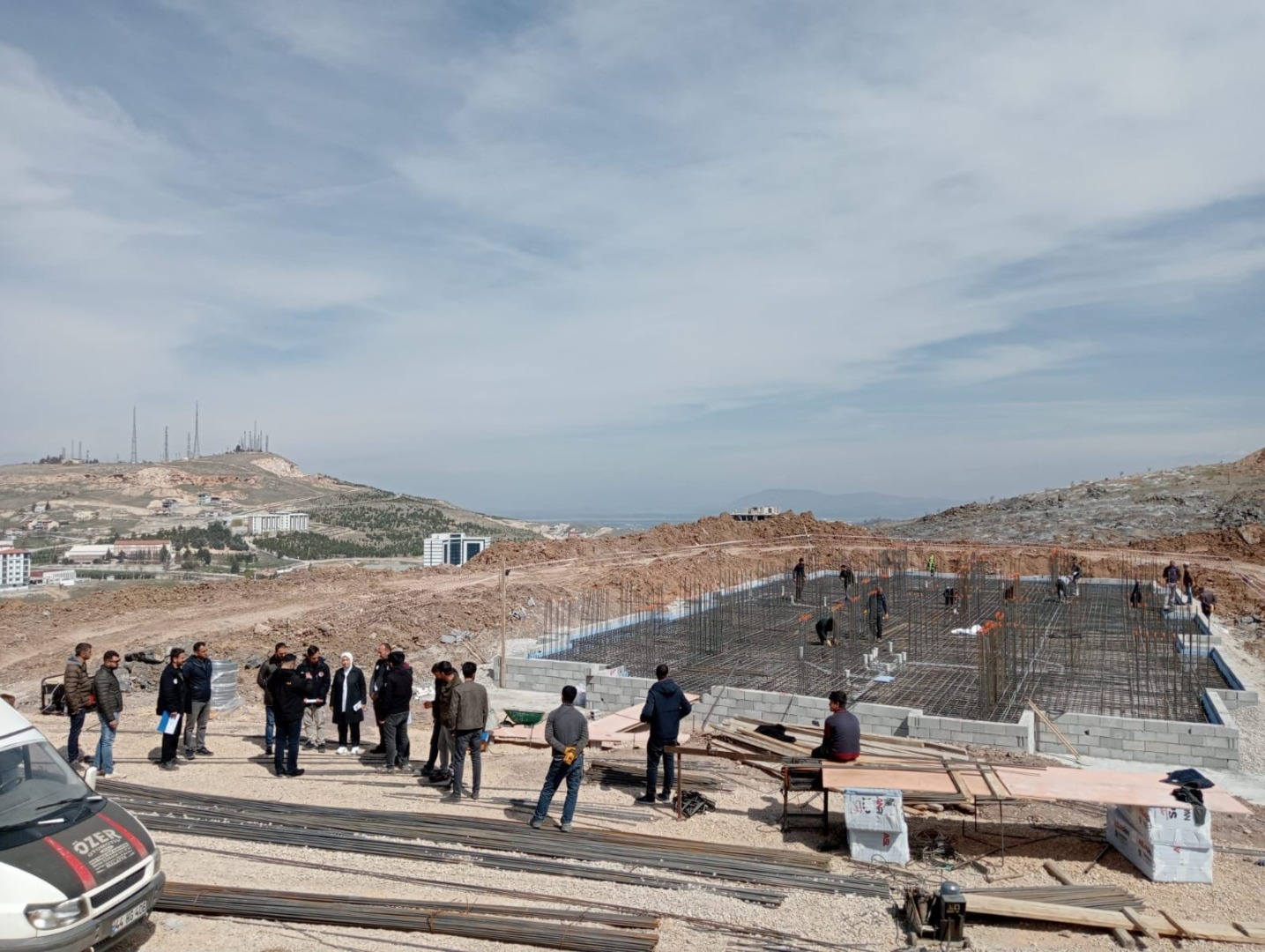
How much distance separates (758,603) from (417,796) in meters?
13.7

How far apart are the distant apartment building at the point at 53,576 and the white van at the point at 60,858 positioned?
35.8m

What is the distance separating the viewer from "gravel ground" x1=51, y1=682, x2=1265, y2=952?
18.1ft

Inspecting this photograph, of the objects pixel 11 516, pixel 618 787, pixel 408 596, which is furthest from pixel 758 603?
pixel 11 516

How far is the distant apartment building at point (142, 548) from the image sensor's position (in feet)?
183

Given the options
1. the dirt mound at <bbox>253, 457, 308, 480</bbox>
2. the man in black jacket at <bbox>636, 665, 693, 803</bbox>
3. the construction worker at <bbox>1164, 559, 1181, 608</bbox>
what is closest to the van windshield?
the man in black jacket at <bbox>636, 665, 693, 803</bbox>

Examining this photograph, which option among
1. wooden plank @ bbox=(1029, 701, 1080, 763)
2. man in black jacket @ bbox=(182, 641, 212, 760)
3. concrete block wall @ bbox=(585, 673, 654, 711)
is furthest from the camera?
concrete block wall @ bbox=(585, 673, 654, 711)

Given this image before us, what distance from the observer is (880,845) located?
22.5ft

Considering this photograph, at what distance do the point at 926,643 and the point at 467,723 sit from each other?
11.0 meters

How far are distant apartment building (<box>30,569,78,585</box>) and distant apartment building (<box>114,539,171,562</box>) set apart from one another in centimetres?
1068

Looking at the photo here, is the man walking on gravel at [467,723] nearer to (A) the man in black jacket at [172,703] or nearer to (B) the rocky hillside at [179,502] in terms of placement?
(A) the man in black jacket at [172,703]

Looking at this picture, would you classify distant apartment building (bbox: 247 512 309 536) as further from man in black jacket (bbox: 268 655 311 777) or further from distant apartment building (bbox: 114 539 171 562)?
man in black jacket (bbox: 268 655 311 777)

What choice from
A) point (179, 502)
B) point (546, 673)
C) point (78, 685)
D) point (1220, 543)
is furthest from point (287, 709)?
point (179, 502)

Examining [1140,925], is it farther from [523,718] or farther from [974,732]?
[523,718]

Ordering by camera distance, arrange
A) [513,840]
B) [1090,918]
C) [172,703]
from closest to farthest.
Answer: [1090,918]
[513,840]
[172,703]
